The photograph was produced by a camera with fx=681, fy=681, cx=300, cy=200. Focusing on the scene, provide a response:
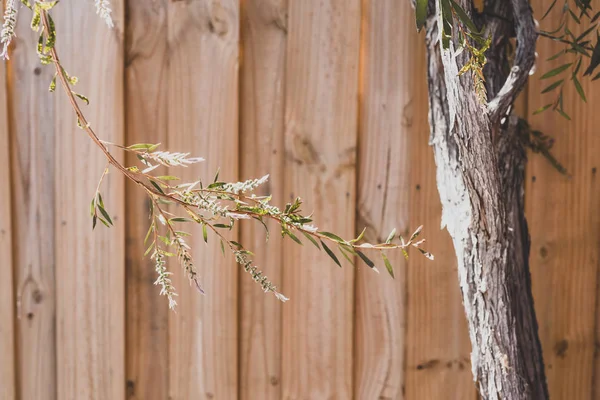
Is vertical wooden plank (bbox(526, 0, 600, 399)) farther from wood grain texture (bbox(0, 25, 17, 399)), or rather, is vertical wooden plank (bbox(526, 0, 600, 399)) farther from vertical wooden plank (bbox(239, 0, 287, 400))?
wood grain texture (bbox(0, 25, 17, 399))

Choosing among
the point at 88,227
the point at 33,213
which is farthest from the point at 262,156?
the point at 33,213

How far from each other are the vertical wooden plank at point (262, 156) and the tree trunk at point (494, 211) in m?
0.39

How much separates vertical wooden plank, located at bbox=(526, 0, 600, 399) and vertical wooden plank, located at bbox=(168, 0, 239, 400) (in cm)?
65

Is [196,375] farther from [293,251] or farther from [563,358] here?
[563,358]

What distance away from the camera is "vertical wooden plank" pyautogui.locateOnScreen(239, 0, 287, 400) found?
141 centimetres

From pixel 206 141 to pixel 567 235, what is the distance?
806mm

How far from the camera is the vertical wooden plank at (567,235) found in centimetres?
146

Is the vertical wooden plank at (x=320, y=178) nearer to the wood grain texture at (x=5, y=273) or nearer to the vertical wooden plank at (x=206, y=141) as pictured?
the vertical wooden plank at (x=206, y=141)

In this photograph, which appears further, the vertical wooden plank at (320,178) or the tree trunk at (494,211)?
the vertical wooden plank at (320,178)

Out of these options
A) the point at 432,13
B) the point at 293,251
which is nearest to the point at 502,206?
Result: the point at 432,13

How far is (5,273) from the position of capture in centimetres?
142

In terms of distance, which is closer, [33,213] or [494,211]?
[494,211]

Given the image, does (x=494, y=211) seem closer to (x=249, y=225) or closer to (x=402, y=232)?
(x=402, y=232)

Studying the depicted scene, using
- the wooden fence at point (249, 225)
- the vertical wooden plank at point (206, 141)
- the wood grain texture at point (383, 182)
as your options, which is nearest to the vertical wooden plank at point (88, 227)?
the wooden fence at point (249, 225)
